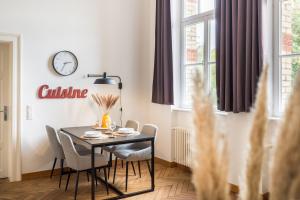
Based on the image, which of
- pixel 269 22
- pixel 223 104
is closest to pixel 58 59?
pixel 223 104

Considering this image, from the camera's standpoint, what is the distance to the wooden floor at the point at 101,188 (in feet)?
12.5

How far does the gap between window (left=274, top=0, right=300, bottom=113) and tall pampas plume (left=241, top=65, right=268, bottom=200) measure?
3.04 meters

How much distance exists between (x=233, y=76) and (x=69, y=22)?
9.01ft

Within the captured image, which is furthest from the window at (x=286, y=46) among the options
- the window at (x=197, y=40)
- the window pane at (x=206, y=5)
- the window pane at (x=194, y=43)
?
the window pane at (x=194, y=43)

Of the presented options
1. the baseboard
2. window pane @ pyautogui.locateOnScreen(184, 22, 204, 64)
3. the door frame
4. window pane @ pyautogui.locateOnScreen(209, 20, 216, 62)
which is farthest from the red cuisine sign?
window pane @ pyautogui.locateOnScreen(209, 20, 216, 62)

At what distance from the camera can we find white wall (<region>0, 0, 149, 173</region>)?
14.5 ft

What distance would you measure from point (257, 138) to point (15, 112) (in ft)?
14.0

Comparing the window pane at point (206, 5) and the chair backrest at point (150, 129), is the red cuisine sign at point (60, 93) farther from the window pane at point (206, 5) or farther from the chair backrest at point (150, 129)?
the window pane at point (206, 5)

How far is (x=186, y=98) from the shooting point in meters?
5.05

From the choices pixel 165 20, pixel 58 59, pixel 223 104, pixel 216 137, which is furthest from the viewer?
pixel 165 20

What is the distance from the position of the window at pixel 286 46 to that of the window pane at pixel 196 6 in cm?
125

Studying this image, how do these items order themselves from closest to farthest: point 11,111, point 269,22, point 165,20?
point 269,22 < point 11,111 < point 165,20

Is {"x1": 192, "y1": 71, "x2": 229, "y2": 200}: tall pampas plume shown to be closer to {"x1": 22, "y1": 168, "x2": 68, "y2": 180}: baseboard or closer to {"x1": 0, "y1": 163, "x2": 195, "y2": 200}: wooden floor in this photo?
{"x1": 0, "y1": 163, "x2": 195, "y2": 200}: wooden floor

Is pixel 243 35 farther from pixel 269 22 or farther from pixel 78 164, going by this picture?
pixel 78 164
